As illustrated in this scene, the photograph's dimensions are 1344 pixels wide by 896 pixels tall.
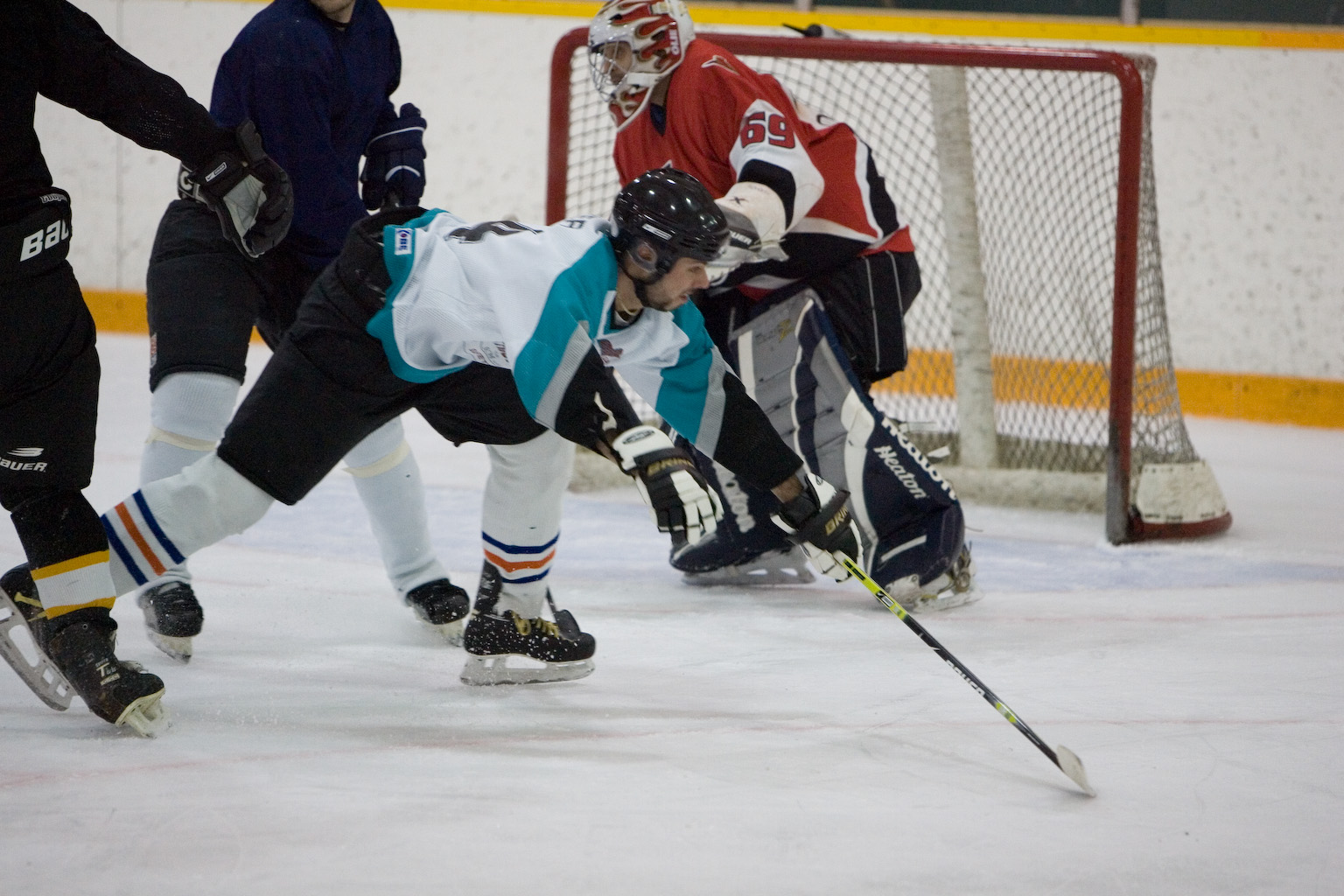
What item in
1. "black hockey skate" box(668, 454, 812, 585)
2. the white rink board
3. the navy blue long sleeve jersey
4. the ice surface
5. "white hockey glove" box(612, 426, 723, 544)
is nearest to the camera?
the ice surface

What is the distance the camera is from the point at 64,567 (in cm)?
189

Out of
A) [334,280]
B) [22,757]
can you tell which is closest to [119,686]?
[22,757]

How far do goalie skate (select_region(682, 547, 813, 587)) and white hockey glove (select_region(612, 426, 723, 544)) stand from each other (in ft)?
4.30

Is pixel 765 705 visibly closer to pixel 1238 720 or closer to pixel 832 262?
pixel 1238 720

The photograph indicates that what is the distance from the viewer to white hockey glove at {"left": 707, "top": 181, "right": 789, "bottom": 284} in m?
2.54

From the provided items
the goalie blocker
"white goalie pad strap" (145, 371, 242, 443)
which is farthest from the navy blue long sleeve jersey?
the goalie blocker

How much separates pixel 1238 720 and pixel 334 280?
61.4 inches

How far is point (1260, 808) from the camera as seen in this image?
1.76 metres

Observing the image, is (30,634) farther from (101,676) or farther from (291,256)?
(291,256)

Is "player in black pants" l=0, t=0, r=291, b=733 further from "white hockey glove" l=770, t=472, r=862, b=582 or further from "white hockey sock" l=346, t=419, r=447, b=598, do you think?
"white hockey glove" l=770, t=472, r=862, b=582

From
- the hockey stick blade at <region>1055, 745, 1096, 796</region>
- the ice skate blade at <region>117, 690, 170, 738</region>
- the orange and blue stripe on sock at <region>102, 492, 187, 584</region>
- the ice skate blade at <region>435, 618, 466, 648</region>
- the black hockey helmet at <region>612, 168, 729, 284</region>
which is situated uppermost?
the black hockey helmet at <region>612, 168, 729, 284</region>

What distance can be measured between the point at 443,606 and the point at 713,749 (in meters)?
0.74

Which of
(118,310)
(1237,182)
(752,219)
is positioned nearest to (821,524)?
(752,219)

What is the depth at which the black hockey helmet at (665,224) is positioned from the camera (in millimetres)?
1940
